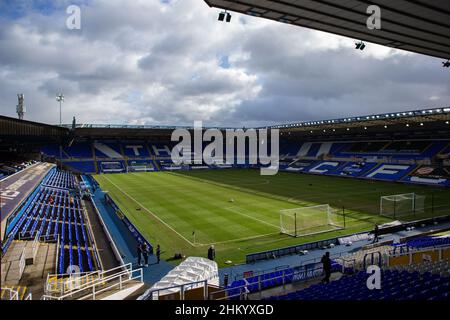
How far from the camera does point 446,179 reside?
142ft

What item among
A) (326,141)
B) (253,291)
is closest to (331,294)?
(253,291)

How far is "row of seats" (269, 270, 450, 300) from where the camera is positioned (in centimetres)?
784

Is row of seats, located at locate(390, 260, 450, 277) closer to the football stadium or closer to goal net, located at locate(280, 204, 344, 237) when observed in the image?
the football stadium

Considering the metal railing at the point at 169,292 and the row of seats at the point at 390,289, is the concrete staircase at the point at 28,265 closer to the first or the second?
the metal railing at the point at 169,292

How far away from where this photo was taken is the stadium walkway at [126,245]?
15.3 m

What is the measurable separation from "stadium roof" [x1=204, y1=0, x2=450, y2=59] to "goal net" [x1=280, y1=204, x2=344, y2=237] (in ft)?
43.1

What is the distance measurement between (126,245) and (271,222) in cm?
1115

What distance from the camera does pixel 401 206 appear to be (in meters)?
28.4

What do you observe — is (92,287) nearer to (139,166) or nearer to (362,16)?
(362,16)

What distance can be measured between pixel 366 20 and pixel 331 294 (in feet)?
33.7

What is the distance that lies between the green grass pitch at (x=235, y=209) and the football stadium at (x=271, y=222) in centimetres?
14

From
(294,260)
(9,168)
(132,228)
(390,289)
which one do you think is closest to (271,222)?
(294,260)
